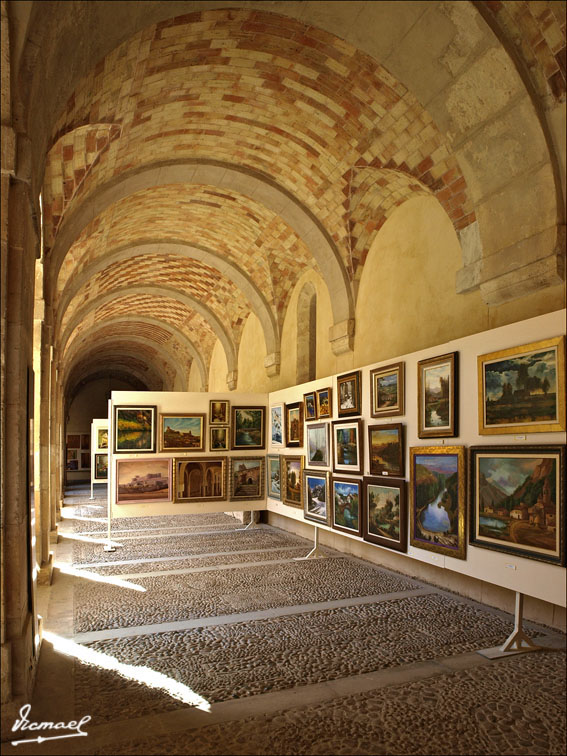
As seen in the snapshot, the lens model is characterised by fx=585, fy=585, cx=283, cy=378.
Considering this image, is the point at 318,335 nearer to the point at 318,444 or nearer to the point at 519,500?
the point at 318,444

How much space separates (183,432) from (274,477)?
6.43ft

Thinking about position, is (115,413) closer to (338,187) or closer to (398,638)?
(338,187)

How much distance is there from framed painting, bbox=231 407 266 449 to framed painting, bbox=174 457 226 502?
1.71ft

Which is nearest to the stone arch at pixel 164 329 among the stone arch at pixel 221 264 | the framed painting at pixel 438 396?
the stone arch at pixel 221 264

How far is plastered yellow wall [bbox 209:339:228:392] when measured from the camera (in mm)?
19922

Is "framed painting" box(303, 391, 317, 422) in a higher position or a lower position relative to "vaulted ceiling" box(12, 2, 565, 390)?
lower

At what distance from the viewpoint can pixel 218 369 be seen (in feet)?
68.0

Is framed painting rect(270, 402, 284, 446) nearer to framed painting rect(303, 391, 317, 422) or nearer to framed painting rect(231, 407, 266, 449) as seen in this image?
framed painting rect(231, 407, 266, 449)

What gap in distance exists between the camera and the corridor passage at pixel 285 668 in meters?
3.70

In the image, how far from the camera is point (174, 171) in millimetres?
9898

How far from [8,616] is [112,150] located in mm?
6517

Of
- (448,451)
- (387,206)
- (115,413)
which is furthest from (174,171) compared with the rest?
(448,451)

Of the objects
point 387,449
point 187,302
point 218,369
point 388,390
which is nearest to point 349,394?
point 388,390

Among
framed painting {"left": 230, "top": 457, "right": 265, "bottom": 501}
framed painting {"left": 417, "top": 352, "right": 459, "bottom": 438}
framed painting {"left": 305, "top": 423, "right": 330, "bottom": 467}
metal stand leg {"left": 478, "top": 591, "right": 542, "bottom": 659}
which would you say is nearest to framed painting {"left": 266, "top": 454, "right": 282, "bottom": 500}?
framed painting {"left": 230, "top": 457, "right": 265, "bottom": 501}
